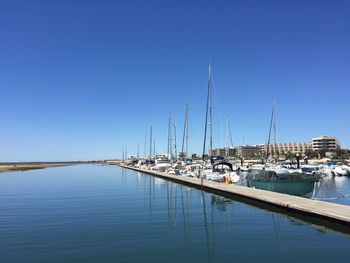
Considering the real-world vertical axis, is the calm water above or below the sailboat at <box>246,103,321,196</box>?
below

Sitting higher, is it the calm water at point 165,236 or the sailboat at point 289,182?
the sailboat at point 289,182

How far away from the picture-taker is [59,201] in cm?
3478

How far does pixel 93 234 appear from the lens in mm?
18984

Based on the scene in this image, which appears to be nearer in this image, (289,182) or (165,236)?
(165,236)

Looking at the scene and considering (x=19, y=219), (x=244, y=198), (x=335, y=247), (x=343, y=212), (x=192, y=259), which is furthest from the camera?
(x=244, y=198)

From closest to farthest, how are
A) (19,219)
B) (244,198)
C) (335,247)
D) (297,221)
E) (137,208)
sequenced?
(335,247)
(297,221)
(19,219)
(137,208)
(244,198)

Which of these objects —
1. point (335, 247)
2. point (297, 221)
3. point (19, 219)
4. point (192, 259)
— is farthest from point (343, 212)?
point (19, 219)

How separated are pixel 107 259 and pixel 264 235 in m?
8.20

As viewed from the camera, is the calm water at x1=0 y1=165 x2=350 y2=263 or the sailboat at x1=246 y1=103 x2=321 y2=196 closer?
the calm water at x1=0 y1=165 x2=350 y2=263

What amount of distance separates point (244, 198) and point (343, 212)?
1235 cm

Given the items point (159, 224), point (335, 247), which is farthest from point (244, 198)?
point (335, 247)

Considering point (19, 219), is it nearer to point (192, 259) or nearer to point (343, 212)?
point (192, 259)

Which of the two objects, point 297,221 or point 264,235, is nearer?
point 264,235

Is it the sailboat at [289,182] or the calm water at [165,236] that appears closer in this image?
the calm water at [165,236]
